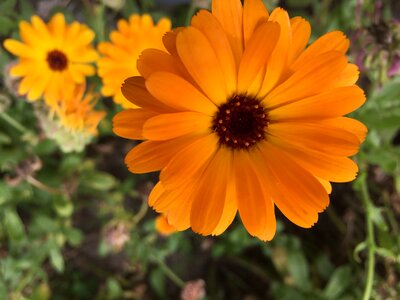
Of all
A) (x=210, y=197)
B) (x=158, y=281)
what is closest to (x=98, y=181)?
(x=158, y=281)

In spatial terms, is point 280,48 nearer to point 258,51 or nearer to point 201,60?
point 258,51

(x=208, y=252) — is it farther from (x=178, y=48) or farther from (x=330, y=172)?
(x=178, y=48)

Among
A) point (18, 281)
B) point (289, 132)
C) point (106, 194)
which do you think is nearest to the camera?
point (289, 132)

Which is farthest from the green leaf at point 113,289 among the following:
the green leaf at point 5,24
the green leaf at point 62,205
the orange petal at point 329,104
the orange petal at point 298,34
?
the orange petal at point 298,34

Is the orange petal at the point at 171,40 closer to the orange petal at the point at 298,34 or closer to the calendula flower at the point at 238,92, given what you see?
the calendula flower at the point at 238,92

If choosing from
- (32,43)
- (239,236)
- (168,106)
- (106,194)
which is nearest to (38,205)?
(106,194)

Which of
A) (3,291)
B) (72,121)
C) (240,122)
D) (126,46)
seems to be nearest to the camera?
(240,122)

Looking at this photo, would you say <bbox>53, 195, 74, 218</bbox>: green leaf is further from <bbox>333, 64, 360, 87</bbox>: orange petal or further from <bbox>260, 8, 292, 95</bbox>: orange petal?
<bbox>333, 64, 360, 87</bbox>: orange petal
